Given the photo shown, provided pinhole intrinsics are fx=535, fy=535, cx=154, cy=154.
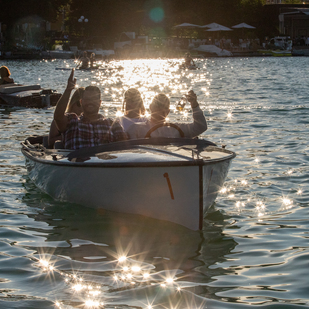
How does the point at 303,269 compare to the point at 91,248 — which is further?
the point at 91,248

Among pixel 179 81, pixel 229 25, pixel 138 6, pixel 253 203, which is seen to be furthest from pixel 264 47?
pixel 253 203

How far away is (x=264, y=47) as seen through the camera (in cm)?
7256

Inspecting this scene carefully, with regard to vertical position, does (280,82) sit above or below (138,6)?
below

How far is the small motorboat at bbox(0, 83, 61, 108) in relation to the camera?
18.7m

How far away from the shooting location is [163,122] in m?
6.77

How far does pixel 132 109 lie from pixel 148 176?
195 cm

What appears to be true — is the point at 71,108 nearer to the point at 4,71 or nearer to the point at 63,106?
the point at 63,106

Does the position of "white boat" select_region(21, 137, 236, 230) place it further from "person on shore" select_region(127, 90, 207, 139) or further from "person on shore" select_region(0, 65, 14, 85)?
"person on shore" select_region(0, 65, 14, 85)

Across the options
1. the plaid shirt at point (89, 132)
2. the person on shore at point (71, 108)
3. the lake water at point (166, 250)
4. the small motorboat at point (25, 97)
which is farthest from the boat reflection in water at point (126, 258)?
the small motorboat at point (25, 97)

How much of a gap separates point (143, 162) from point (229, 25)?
261 ft

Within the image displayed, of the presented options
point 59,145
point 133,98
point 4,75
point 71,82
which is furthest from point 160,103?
point 4,75

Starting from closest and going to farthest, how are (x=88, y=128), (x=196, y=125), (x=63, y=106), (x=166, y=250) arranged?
(x=166, y=250) < (x=63, y=106) < (x=196, y=125) < (x=88, y=128)

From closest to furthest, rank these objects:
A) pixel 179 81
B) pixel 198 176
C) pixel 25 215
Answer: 1. pixel 198 176
2. pixel 25 215
3. pixel 179 81

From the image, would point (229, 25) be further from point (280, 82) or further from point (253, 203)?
point (253, 203)
